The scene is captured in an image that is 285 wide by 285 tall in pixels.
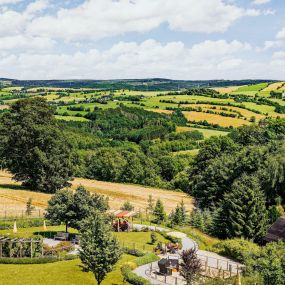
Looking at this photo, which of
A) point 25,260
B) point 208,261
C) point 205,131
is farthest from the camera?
point 205,131

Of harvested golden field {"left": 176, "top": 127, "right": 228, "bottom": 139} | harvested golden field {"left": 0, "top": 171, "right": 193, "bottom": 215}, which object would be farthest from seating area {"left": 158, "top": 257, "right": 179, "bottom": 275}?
harvested golden field {"left": 176, "top": 127, "right": 228, "bottom": 139}

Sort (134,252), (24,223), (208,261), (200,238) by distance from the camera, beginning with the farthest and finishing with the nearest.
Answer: (24,223) → (200,238) → (134,252) → (208,261)

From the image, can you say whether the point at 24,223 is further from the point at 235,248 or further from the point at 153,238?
the point at 235,248


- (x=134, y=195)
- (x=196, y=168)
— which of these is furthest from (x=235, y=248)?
(x=196, y=168)

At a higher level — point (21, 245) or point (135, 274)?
point (21, 245)

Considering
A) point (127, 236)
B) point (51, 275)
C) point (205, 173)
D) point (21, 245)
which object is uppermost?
point (21, 245)

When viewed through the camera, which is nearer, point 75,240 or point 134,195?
point 75,240

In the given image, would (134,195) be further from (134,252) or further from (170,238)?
(134,252)
